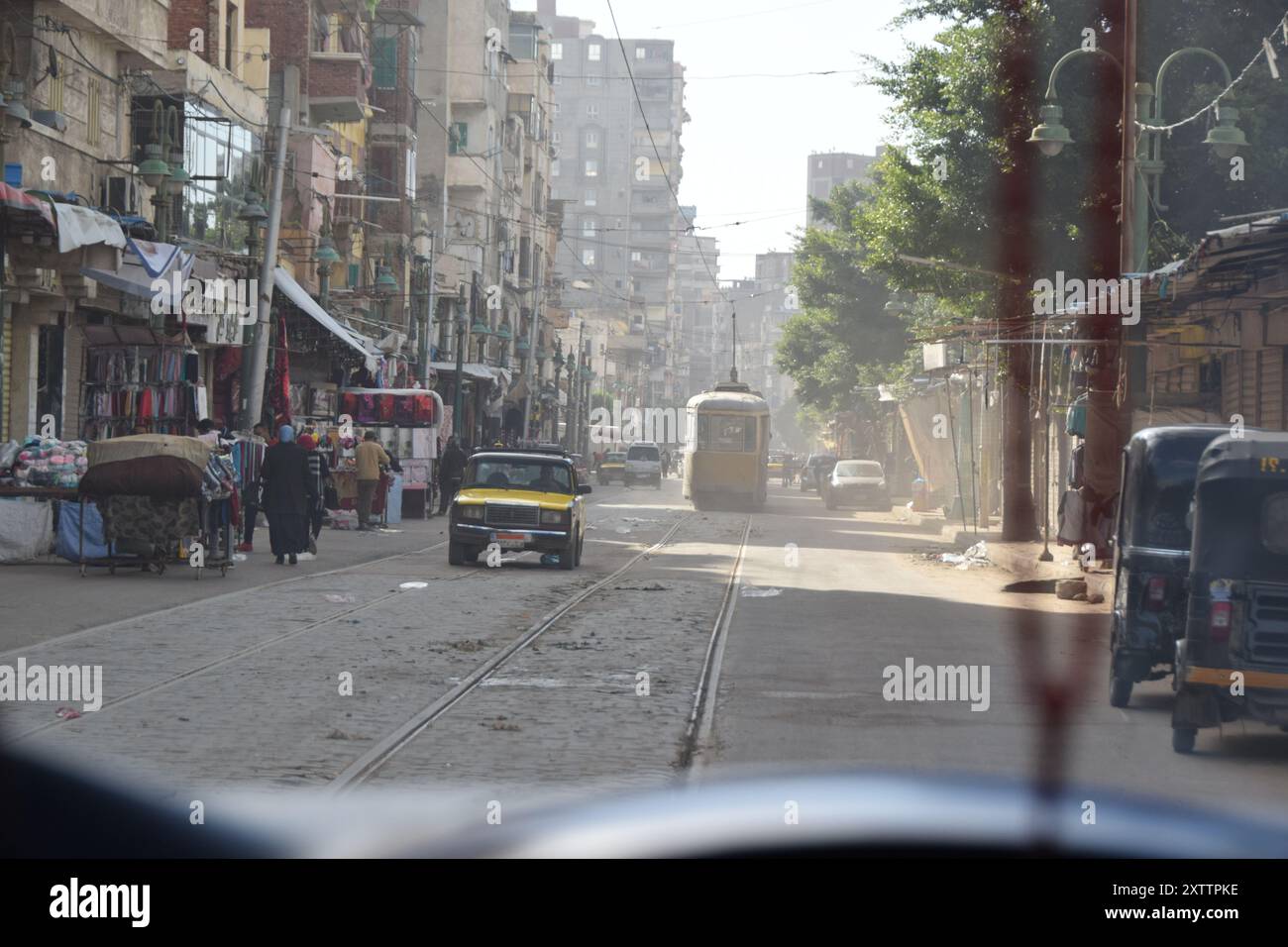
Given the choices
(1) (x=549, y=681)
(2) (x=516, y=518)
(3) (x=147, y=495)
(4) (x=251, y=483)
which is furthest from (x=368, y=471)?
(1) (x=549, y=681)

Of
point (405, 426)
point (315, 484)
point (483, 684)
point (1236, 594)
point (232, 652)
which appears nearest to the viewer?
point (1236, 594)

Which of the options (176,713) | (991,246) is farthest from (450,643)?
(991,246)

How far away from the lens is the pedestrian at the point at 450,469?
40.0 meters

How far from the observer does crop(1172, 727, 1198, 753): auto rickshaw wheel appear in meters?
10.4

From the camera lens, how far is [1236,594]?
10.3m

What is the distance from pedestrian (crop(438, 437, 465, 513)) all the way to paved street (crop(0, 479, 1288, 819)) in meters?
16.0

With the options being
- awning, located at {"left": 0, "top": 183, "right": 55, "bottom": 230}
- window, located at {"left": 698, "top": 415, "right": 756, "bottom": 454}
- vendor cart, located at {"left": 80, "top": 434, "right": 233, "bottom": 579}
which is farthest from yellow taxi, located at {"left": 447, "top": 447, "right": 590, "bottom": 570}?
window, located at {"left": 698, "top": 415, "right": 756, "bottom": 454}

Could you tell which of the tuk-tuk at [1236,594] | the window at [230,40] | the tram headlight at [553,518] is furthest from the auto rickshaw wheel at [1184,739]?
the window at [230,40]

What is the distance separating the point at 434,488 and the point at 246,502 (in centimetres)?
1602

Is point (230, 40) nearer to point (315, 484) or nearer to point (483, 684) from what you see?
point (315, 484)

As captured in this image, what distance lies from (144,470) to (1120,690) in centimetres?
1210

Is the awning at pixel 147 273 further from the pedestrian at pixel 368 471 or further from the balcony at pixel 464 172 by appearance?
the balcony at pixel 464 172
